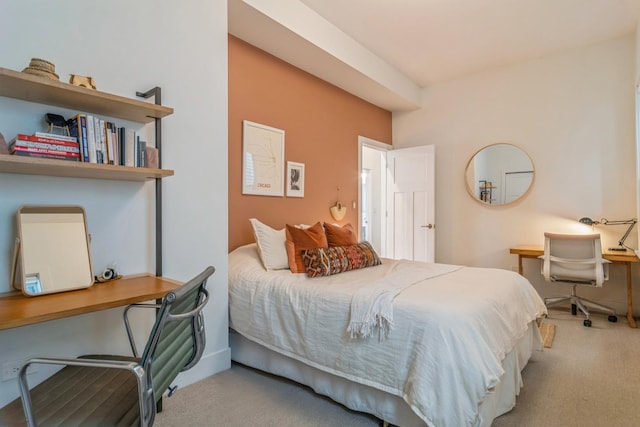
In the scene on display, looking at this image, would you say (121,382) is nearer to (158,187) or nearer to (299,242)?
(158,187)

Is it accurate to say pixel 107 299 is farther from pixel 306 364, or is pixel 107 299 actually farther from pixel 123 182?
pixel 306 364

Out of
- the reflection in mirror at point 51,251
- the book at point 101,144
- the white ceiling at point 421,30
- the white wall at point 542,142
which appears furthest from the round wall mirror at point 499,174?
the reflection in mirror at point 51,251

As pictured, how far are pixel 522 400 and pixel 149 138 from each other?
268cm

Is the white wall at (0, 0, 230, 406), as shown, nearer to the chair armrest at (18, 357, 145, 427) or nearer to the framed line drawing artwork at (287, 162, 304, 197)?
the chair armrest at (18, 357, 145, 427)

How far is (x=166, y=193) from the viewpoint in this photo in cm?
213

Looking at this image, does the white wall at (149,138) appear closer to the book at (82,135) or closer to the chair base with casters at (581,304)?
the book at (82,135)

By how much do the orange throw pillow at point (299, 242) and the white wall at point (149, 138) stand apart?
0.49 metres

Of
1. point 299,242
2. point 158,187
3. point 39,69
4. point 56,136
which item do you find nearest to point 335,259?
point 299,242

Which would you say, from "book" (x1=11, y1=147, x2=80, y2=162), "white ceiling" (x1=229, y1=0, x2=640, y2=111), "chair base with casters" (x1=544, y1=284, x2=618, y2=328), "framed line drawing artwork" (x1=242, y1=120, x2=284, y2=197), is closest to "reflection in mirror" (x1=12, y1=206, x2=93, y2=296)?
"book" (x1=11, y1=147, x2=80, y2=162)

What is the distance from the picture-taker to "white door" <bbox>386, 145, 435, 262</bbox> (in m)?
4.72

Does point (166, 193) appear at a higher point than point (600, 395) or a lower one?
higher

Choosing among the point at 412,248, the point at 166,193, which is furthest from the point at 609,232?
the point at 166,193

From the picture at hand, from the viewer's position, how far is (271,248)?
2.65 meters

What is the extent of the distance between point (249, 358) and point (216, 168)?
1337mm
